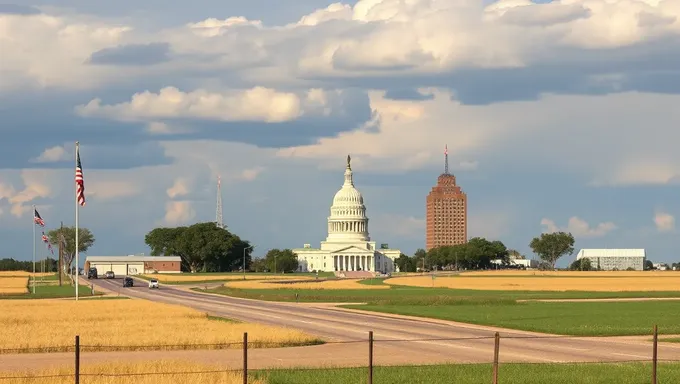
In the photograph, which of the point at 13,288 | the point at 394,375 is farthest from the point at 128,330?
the point at 13,288

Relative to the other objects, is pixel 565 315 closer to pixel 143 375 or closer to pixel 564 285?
pixel 143 375

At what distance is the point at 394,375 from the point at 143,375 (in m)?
7.24

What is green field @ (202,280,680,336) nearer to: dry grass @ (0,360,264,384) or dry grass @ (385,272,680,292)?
dry grass @ (0,360,264,384)

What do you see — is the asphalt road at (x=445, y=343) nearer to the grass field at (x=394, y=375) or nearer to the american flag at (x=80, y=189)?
the grass field at (x=394, y=375)

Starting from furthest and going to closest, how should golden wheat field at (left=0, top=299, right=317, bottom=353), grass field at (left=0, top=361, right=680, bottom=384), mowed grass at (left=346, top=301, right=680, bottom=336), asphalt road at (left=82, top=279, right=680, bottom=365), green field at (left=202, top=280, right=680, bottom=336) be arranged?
green field at (left=202, top=280, right=680, bottom=336)
mowed grass at (left=346, top=301, right=680, bottom=336)
golden wheat field at (left=0, top=299, right=317, bottom=353)
asphalt road at (left=82, top=279, right=680, bottom=365)
grass field at (left=0, top=361, right=680, bottom=384)

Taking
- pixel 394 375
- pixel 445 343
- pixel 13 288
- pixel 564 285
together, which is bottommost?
pixel 13 288

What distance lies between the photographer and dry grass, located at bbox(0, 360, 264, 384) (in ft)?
92.1

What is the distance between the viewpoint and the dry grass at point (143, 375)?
28.1m

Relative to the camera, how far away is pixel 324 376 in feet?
105

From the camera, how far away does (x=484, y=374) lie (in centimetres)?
3266

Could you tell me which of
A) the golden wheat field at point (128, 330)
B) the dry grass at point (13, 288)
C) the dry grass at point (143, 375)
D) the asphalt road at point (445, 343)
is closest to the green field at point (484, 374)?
the dry grass at point (143, 375)

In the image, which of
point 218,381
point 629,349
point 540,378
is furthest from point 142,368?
point 629,349

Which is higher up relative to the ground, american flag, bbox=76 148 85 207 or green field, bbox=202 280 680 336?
american flag, bbox=76 148 85 207

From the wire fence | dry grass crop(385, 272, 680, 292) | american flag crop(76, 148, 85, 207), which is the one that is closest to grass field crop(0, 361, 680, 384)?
the wire fence
